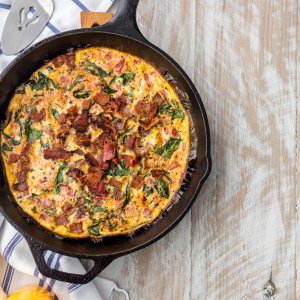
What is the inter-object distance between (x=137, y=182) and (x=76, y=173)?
35 cm

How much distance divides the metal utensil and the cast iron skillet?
24 centimetres

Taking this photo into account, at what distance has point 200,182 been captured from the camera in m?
2.99

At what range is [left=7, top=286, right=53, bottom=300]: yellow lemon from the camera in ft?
11.0

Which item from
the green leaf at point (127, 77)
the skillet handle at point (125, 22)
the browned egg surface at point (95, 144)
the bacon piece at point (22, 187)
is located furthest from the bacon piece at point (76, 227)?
the skillet handle at point (125, 22)

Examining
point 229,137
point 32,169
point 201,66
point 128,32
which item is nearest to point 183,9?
point 201,66

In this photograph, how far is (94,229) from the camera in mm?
3160

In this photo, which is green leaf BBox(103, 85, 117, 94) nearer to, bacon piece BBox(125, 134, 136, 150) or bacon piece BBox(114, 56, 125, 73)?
bacon piece BBox(114, 56, 125, 73)

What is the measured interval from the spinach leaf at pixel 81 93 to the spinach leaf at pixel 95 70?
12cm

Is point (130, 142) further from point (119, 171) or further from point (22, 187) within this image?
point (22, 187)

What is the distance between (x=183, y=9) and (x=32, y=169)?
1398 mm

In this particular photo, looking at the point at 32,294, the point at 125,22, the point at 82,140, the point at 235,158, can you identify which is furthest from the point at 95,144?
the point at 32,294

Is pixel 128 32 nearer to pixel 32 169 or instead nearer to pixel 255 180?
pixel 32 169

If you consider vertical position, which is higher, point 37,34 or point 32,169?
point 37,34

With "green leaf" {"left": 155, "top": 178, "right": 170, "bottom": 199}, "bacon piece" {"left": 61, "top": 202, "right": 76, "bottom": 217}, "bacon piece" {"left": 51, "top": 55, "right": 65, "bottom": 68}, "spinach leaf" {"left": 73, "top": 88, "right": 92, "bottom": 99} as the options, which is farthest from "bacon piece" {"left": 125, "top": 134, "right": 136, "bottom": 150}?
"bacon piece" {"left": 51, "top": 55, "right": 65, "bottom": 68}
